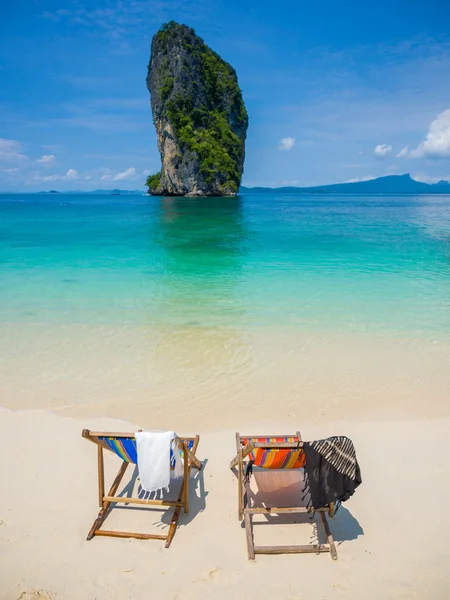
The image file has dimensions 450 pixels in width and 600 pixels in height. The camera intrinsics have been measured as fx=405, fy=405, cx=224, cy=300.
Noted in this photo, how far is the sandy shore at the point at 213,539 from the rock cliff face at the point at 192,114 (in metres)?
81.9

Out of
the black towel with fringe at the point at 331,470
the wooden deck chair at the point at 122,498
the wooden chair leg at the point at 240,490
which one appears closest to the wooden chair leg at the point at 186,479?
the wooden deck chair at the point at 122,498

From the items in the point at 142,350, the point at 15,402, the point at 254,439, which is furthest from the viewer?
the point at 142,350

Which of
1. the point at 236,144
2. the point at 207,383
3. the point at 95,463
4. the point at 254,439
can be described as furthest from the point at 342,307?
the point at 236,144

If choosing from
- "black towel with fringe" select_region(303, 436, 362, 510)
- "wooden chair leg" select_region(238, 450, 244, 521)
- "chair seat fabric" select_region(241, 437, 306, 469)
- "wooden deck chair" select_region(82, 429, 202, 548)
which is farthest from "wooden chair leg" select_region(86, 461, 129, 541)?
"black towel with fringe" select_region(303, 436, 362, 510)

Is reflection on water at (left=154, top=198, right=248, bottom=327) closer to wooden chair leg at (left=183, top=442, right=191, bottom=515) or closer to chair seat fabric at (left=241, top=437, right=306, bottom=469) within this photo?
wooden chair leg at (left=183, top=442, right=191, bottom=515)

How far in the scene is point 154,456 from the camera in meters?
3.48

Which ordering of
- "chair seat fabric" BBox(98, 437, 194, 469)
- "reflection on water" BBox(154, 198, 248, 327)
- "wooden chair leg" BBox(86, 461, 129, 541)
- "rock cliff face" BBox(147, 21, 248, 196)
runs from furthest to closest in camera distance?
1. "rock cliff face" BBox(147, 21, 248, 196)
2. "reflection on water" BBox(154, 198, 248, 327)
3. "wooden chair leg" BBox(86, 461, 129, 541)
4. "chair seat fabric" BBox(98, 437, 194, 469)

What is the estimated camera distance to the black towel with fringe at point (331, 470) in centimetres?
334

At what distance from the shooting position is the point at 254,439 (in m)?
4.30

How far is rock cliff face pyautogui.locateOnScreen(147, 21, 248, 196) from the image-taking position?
81562 millimetres

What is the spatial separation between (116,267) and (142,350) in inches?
384

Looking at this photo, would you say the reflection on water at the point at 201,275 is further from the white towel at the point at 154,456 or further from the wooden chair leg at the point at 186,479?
the white towel at the point at 154,456

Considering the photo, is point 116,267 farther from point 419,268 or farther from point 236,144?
point 236,144

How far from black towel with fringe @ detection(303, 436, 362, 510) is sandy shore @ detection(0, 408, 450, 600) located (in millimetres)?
511
